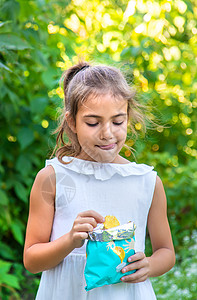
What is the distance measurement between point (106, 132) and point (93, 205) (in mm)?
229

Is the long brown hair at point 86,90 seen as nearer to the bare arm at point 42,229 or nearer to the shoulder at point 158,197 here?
the bare arm at point 42,229

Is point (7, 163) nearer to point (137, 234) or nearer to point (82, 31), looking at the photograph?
point (82, 31)

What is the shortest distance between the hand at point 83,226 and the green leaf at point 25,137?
148 centimetres

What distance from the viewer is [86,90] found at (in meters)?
1.18

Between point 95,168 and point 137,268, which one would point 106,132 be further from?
point 137,268

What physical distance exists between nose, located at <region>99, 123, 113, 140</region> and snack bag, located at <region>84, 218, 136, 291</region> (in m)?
0.23

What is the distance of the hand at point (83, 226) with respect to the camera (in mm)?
1015

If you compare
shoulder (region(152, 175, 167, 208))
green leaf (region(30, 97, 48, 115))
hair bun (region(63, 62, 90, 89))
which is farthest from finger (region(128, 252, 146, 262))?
green leaf (region(30, 97, 48, 115))

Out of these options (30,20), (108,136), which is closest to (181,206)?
(30,20)

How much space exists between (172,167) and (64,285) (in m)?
2.12

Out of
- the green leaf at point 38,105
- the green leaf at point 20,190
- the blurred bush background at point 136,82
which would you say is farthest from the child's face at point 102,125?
the green leaf at point 20,190

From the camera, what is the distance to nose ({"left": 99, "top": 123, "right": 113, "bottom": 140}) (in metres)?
1.12

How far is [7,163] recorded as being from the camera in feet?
8.73

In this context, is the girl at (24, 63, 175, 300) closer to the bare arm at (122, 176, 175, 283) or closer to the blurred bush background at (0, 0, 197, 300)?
the bare arm at (122, 176, 175, 283)
